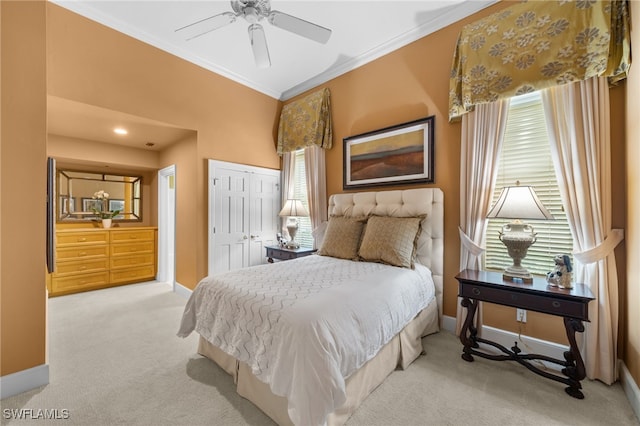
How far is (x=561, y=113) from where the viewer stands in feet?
6.96

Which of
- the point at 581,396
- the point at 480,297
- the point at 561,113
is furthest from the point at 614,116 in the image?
the point at 581,396

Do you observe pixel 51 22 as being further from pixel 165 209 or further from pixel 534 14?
pixel 534 14

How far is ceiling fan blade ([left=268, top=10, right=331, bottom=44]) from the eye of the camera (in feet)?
7.08

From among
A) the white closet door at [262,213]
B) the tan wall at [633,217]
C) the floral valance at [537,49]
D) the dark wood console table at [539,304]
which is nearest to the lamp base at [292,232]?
the white closet door at [262,213]

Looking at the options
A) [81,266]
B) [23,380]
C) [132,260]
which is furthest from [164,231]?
[23,380]

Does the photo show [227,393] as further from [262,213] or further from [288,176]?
[288,176]

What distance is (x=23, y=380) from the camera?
1.82 meters

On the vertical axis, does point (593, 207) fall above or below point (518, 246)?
above

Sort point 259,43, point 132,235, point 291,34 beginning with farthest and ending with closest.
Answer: point 132,235
point 291,34
point 259,43

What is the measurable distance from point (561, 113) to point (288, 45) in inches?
116

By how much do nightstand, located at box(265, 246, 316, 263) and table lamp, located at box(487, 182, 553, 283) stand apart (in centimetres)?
231

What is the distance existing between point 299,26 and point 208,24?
2.59 ft

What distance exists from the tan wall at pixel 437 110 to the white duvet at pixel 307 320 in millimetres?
750

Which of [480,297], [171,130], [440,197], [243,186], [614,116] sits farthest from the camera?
[243,186]
